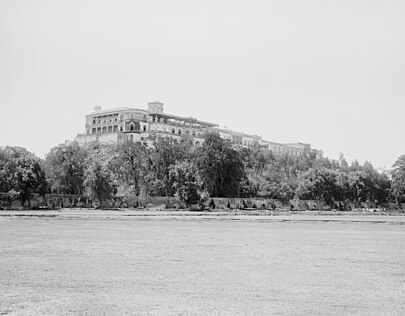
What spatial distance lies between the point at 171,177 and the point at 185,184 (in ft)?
14.1

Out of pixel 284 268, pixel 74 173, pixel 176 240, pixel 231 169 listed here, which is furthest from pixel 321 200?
pixel 284 268

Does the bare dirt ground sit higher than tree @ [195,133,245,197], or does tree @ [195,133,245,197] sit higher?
tree @ [195,133,245,197]

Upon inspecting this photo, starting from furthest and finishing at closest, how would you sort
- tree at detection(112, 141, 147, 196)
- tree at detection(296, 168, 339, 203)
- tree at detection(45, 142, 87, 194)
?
tree at detection(296, 168, 339, 203) → tree at detection(112, 141, 147, 196) → tree at detection(45, 142, 87, 194)

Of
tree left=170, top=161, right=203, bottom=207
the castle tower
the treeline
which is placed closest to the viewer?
the treeline

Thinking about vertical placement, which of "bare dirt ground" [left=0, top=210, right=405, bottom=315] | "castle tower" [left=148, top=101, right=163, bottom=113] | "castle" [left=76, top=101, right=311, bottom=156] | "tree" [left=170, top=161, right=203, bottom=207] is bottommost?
"bare dirt ground" [left=0, top=210, right=405, bottom=315]

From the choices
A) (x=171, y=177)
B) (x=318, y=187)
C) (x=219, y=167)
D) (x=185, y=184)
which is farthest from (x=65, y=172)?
(x=318, y=187)

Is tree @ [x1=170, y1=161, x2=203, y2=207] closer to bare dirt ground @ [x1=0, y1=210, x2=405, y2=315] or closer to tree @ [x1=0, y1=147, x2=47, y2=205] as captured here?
tree @ [x1=0, y1=147, x2=47, y2=205]

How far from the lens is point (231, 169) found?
114 m

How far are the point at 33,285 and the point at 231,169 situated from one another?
9882 cm

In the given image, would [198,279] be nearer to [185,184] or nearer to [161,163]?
[185,184]

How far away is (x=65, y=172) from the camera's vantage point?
349 feet

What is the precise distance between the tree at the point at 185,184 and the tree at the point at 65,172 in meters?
19.5

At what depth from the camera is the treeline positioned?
93.6 metres

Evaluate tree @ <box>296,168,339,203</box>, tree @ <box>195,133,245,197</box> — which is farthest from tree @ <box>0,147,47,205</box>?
tree @ <box>296,168,339,203</box>
